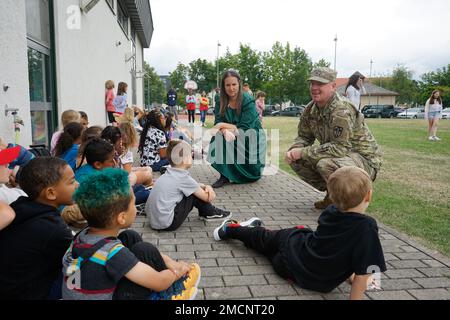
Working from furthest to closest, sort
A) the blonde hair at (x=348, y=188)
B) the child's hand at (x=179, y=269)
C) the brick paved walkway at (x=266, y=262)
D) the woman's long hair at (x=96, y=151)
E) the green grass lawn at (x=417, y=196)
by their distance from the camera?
the green grass lawn at (x=417, y=196)
the woman's long hair at (x=96, y=151)
the brick paved walkway at (x=266, y=262)
the blonde hair at (x=348, y=188)
the child's hand at (x=179, y=269)

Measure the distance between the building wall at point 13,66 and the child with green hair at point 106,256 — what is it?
9.79 feet

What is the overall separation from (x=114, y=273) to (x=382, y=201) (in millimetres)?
4351

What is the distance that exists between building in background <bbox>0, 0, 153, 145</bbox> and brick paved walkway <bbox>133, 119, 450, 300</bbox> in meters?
2.32

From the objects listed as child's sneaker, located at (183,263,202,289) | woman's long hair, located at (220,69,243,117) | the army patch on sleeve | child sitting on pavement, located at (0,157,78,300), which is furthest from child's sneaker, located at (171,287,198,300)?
woman's long hair, located at (220,69,243,117)

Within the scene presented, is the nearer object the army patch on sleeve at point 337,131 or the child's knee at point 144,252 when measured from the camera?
the child's knee at point 144,252

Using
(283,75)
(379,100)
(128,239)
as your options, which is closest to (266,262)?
(128,239)

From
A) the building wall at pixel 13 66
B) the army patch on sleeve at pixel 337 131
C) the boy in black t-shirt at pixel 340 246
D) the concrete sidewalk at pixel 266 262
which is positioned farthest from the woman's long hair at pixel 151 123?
the boy in black t-shirt at pixel 340 246

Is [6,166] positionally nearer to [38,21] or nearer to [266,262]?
[266,262]

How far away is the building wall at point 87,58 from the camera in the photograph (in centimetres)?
688

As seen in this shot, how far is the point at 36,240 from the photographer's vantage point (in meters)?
2.11

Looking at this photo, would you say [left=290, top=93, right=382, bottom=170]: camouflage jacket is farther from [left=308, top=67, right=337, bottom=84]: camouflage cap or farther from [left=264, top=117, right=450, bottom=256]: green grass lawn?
[left=264, top=117, right=450, bottom=256]: green grass lawn

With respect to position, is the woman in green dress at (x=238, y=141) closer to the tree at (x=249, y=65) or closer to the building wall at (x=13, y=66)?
the building wall at (x=13, y=66)

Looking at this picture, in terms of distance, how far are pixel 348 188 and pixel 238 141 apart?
A: 12.8 feet
